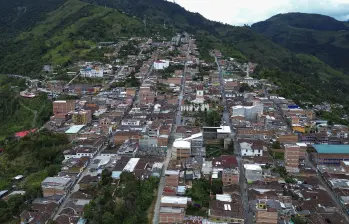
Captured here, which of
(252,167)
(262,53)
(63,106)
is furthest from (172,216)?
(262,53)

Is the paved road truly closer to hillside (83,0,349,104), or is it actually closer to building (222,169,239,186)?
building (222,169,239,186)

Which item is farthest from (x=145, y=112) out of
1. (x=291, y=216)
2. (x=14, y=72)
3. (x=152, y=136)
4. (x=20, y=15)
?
(x=20, y=15)

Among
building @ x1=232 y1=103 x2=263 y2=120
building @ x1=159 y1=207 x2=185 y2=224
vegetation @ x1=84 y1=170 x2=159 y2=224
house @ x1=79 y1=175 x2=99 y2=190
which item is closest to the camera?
building @ x1=159 y1=207 x2=185 y2=224

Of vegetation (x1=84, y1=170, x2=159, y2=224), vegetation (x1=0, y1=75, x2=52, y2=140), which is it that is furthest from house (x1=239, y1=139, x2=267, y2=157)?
vegetation (x1=0, y1=75, x2=52, y2=140)

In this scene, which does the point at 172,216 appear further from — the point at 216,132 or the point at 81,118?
the point at 81,118

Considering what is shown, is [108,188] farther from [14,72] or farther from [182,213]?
[14,72]
